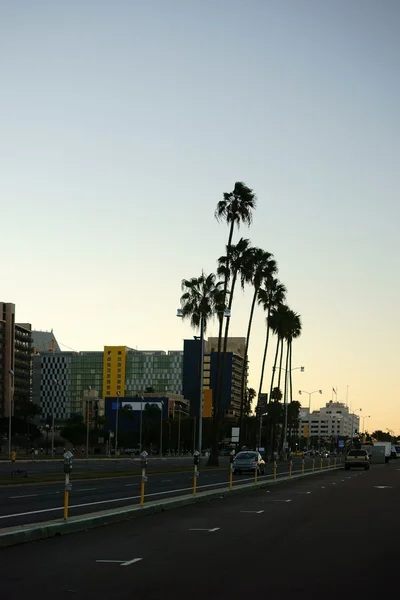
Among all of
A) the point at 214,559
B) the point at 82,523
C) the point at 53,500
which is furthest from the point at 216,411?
the point at 214,559

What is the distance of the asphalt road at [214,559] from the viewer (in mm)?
10805

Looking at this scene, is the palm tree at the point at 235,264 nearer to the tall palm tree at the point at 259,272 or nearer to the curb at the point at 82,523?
the tall palm tree at the point at 259,272

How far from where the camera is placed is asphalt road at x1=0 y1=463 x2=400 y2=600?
1080 centimetres

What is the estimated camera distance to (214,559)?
45.4 ft

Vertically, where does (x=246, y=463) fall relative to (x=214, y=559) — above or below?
below

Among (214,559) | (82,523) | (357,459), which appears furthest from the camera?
(357,459)

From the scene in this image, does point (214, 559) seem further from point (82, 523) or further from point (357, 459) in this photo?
point (357, 459)

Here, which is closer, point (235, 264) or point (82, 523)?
point (82, 523)

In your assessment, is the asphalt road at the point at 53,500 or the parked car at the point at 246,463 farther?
the parked car at the point at 246,463

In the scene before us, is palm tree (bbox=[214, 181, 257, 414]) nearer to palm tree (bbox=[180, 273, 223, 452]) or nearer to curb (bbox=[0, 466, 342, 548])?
palm tree (bbox=[180, 273, 223, 452])

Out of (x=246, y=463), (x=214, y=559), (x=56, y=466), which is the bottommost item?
(x=56, y=466)

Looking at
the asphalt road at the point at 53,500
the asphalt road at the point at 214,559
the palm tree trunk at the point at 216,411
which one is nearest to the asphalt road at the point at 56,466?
the palm tree trunk at the point at 216,411

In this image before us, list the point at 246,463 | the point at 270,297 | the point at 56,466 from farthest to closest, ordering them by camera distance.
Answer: the point at 270,297
the point at 56,466
the point at 246,463

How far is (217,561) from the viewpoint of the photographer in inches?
535
